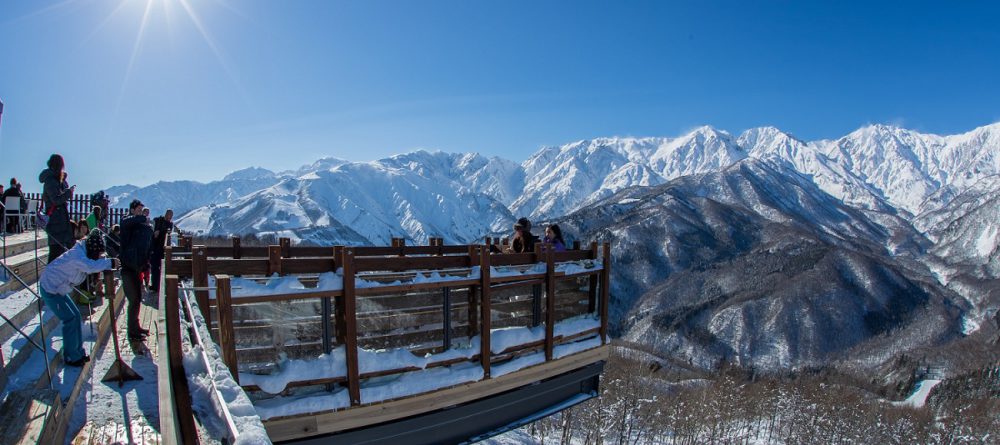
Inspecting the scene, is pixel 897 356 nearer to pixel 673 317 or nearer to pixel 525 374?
pixel 673 317

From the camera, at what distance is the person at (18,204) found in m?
11.2

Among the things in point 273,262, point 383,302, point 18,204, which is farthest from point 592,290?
point 18,204

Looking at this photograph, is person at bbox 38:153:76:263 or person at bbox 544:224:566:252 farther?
person at bbox 544:224:566:252

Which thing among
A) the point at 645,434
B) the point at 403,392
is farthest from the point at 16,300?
the point at 645,434

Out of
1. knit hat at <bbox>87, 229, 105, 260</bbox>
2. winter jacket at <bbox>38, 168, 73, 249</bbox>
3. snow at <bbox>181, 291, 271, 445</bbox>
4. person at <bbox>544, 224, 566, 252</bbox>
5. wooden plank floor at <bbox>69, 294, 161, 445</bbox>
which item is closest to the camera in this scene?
snow at <bbox>181, 291, 271, 445</bbox>

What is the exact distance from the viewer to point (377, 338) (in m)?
5.16

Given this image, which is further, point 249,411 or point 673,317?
point 673,317

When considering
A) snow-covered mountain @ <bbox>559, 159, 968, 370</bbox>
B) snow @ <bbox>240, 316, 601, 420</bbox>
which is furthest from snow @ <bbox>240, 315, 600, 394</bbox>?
snow-covered mountain @ <bbox>559, 159, 968, 370</bbox>

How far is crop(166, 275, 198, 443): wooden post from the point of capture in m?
2.40

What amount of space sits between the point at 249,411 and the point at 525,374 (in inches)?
173

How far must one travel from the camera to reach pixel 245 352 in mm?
4297

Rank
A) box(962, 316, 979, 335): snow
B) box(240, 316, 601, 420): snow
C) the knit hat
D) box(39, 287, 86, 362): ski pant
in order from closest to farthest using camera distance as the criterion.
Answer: box(240, 316, 601, 420): snow < box(39, 287, 86, 362): ski pant < the knit hat < box(962, 316, 979, 335): snow

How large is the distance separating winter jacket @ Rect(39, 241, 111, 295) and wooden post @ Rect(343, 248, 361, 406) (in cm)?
259

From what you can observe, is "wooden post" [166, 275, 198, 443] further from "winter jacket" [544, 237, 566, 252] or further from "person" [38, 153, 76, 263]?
"person" [38, 153, 76, 263]
